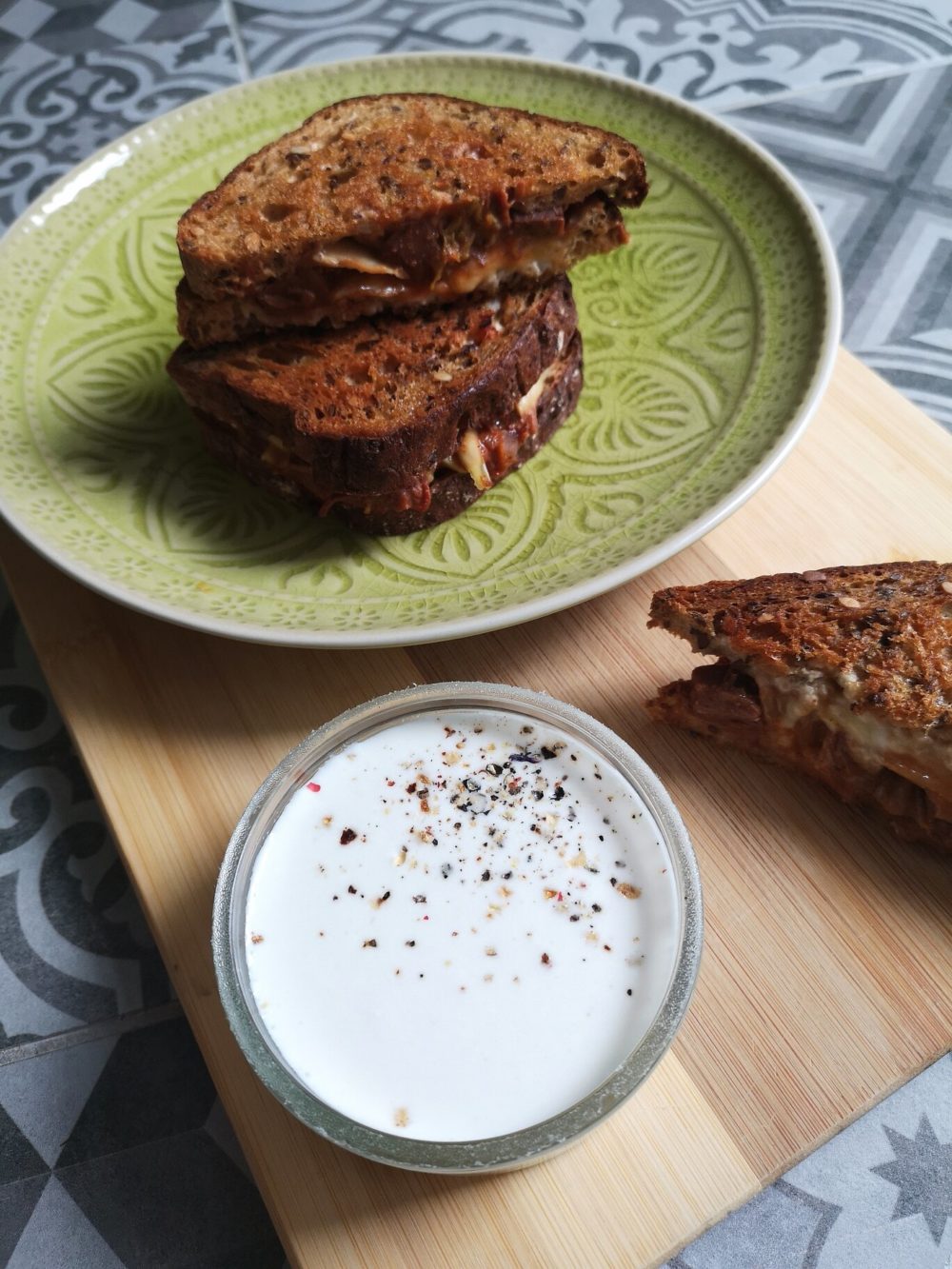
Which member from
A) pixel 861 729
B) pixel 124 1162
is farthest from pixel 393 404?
pixel 124 1162

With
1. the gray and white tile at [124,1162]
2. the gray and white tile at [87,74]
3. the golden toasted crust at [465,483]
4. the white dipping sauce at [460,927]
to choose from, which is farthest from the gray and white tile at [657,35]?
the gray and white tile at [124,1162]

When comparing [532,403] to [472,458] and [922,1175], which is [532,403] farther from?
[922,1175]

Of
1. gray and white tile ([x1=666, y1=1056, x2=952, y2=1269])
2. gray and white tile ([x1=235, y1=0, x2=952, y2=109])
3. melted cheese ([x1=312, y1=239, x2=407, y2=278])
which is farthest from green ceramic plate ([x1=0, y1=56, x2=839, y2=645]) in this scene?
gray and white tile ([x1=235, y1=0, x2=952, y2=109])

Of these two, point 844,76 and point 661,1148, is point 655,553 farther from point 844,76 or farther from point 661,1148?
point 844,76

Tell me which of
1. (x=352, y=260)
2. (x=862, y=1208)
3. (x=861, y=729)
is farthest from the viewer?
(x=352, y=260)

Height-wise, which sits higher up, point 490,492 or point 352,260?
point 352,260

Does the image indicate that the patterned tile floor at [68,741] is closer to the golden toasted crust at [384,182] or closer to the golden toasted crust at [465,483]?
the golden toasted crust at [465,483]
